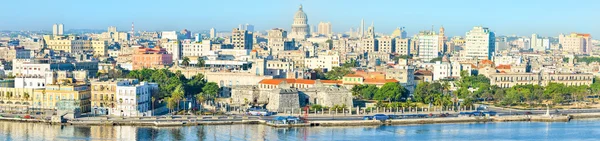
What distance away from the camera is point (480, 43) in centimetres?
7244

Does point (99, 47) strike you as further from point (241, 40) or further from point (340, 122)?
point (340, 122)

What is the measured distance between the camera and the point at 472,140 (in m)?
27.9

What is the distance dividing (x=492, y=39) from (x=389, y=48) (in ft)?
23.9

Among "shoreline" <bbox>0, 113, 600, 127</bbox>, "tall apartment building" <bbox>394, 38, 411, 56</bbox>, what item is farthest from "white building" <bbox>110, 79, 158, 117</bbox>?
"tall apartment building" <bbox>394, 38, 411, 56</bbox>

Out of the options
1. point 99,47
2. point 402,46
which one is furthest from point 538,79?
point 99,47

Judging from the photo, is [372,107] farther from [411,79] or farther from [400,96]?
[411,79]

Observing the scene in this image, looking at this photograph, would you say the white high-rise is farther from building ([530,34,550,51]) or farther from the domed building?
building ([530,34,550,51])

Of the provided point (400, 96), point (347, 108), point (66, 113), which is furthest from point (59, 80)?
point (400, 96)

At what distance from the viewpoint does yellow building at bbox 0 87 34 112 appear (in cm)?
3288

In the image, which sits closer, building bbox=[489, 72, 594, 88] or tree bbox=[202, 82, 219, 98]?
tree bbox=[202, 82, 219, 98]

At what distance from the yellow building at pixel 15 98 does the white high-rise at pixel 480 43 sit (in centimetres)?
4334

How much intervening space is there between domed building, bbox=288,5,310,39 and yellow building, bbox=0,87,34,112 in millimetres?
63460

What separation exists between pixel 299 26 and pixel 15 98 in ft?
212

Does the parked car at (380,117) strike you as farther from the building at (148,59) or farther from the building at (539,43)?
the building at (539,43)
